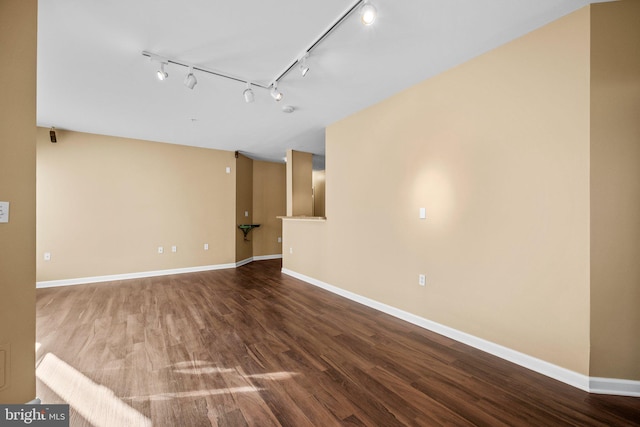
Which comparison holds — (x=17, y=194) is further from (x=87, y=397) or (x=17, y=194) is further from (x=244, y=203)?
(x=244, y=203)

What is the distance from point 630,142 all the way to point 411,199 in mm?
1525

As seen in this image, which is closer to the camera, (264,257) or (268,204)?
(264,257)

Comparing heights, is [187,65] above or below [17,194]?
above

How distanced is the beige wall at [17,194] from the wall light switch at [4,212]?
0.02 meters

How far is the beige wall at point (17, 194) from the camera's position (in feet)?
4.19

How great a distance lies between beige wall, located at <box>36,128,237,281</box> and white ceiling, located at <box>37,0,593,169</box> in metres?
1.05

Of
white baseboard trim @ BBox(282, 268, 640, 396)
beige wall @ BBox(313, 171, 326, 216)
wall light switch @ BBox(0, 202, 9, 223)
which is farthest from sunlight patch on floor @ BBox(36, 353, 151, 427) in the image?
beige wall @ BBox(313, 171, 326, 216)

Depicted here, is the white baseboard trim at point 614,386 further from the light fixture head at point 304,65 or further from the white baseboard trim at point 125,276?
the white baseboard trim at point 125,276

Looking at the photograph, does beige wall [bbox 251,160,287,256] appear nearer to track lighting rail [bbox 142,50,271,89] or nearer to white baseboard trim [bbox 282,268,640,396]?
track lighting rail [bbox 142,50,271,89]

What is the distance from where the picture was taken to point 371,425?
54.0 inches

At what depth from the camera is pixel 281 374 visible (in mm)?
1823

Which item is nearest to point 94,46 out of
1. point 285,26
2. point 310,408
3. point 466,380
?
point 285,26

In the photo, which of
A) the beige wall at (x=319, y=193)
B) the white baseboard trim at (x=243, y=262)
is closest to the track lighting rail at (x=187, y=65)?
the white baseboard trim at (x=243, y=262)

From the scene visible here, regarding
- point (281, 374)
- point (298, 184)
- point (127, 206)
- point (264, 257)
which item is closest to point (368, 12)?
point (281, 374)
